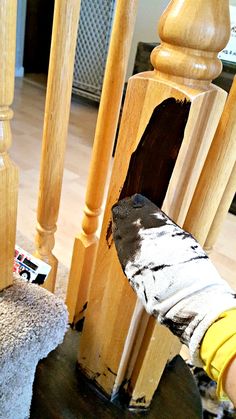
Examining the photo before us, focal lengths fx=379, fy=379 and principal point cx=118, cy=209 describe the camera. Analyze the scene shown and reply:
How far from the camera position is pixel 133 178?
1.76ft

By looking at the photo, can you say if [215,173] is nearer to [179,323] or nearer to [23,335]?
[179,323]

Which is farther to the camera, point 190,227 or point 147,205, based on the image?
point 190,227

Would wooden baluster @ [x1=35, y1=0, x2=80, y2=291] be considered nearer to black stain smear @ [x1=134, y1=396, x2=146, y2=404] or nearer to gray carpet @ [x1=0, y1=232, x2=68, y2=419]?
gray carpet @ [x1=0, y1=232, x2=68, y2=419]

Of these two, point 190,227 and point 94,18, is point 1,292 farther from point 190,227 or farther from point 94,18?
point 94,18

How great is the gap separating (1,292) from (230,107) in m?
0.44

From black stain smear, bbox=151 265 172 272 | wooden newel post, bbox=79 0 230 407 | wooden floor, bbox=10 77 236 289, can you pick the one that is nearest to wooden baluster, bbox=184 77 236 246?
wooden newel post, bbox=79 0 230 407

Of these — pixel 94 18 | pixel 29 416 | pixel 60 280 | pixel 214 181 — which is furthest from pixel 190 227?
pixel 94 18

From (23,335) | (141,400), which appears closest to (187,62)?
(23,335)

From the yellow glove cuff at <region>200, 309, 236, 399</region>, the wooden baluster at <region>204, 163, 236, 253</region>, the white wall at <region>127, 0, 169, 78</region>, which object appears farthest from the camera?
the white wall at <region>127, 0, 169, 78</region>

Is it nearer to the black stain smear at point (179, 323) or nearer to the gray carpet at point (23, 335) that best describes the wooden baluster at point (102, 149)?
the gray carpet at point (23, 335)

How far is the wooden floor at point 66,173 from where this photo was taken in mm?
1427

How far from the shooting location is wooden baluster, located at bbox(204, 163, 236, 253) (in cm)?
66

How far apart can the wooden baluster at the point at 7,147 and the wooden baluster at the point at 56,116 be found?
5.2 inches

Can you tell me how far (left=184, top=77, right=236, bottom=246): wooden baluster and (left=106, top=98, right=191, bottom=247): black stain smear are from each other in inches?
3.6
